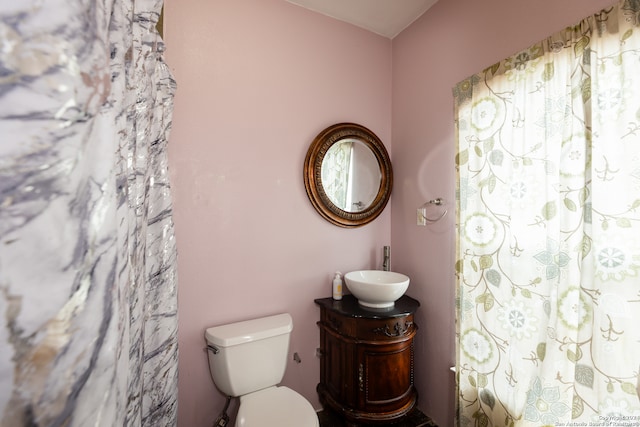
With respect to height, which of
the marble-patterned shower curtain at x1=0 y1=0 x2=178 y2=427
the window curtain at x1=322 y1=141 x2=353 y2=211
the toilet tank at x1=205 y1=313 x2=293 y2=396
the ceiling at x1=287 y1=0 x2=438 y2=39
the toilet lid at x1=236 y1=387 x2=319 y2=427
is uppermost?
the ceiling at x1=287 y1=0 x2=438 y2=39

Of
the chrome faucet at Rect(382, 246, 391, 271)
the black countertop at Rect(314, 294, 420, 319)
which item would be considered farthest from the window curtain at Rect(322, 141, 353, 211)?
the black countertop at Rect(314, 294, 420, 319)

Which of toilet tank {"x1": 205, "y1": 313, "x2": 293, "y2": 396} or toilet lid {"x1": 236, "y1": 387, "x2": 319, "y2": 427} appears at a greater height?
toilet tank {"x1": 205, "y1": 313, "x2": 293, "y2": 396}

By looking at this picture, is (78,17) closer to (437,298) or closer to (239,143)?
(239,143)

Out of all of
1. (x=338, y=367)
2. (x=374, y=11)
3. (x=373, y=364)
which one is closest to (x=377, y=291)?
(x=373, y=364)

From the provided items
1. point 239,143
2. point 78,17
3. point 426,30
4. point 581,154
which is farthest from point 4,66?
point 426,30

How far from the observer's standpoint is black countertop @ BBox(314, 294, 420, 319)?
1.59 meters

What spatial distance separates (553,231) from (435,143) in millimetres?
865

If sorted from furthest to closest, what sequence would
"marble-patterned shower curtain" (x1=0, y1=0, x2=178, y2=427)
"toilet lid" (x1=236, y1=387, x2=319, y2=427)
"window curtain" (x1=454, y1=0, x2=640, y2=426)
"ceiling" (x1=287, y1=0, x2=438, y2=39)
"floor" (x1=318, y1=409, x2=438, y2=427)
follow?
"ceiling" (x1=287, y1=0, x2=438, y2=39) < "floor" (x1=318, y1=409, x2=438, y2=427) < "toilet lid" (x1=236, y1=387, x2=319, y2=427) < "window curtain" (x1=454, y1=0, x2=640, y2=426) < "marble-patterned shower curtain" (x1=0, y1=0, x2=178, y2=427)

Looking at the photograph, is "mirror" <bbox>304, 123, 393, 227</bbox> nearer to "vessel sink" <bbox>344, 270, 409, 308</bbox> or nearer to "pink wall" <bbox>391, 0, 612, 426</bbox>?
"pink wall" <bbox>391, 0, 612, 426</bbox>

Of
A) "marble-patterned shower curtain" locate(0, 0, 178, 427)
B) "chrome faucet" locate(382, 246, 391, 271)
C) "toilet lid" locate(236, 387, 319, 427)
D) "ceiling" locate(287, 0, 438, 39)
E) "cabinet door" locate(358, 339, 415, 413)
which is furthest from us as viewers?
"chrome faucet" locate(382, 246, 391, 271)

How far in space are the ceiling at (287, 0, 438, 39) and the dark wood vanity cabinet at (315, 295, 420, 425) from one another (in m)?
2.03

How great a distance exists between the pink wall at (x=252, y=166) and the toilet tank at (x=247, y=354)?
0.13 metres

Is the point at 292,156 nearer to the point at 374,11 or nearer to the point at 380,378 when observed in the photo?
the point at 374,11

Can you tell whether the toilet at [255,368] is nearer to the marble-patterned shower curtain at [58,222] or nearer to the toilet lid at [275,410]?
the toilet lid at [275,410]
